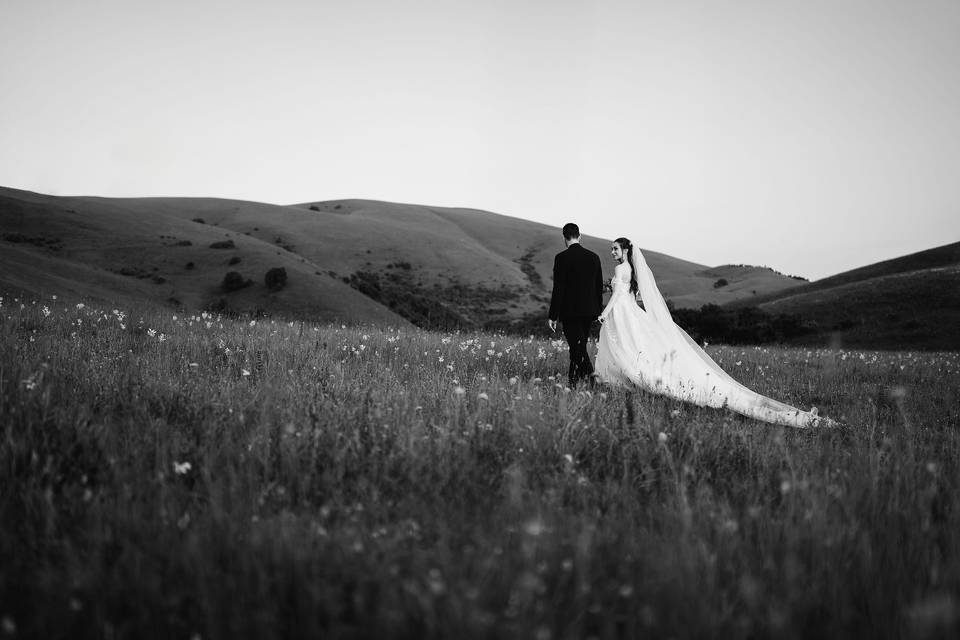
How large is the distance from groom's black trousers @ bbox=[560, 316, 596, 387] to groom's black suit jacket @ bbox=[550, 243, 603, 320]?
0.14 m

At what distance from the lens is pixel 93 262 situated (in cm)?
6931

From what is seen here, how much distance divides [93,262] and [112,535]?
85.6 metres

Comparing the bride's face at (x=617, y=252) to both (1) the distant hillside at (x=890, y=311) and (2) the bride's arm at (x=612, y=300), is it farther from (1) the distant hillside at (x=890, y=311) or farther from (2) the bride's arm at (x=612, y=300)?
(1) the distant hillside at (x=890, y=311)

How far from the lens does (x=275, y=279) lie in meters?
62.3

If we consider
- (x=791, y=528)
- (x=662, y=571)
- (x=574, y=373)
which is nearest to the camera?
(x=662, y=571)

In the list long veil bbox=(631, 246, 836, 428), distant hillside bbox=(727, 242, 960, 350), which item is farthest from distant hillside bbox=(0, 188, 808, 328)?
long veil bbox=(631, 246, 836, 428)

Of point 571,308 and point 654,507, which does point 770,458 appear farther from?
point 571,308

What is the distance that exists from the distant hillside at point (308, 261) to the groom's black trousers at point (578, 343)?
36019 millimetres

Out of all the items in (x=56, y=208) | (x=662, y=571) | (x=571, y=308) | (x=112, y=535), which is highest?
(x=56, y=208)

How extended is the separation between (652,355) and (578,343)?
134 cm

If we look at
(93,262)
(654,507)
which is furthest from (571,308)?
(93,262)

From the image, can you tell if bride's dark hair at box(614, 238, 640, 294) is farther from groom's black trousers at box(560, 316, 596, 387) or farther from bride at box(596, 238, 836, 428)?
groom's black trousers at box(560, 316, 596, 387)

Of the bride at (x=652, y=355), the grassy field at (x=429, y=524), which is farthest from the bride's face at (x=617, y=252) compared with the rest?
the grassy field at (x=429, y=524)

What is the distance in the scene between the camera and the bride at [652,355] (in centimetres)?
762
